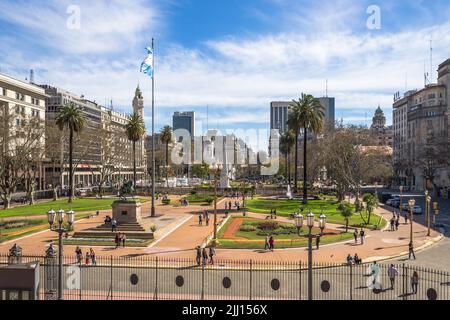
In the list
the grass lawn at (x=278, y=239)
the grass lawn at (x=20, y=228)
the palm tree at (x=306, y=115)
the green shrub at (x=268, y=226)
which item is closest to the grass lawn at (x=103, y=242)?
the grass lawn at (x=20, y=228)

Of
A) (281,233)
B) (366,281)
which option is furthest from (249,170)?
(366,281)

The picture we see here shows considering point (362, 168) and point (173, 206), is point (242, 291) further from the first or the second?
point (362, 168)

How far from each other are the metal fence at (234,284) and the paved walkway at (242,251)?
3504mm

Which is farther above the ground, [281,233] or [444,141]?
[444,141]

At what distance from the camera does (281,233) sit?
39.7 metres

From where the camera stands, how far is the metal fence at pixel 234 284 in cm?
2059

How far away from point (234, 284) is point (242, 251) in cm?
939

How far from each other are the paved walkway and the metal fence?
350cm

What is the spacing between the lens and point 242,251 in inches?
1268

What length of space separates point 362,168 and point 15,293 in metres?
63.5

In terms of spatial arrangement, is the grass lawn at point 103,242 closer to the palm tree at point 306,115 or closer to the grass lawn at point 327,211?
the grass lawn at point 327,211

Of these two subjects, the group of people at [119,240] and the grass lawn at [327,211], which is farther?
the grass lawn at [327,211]

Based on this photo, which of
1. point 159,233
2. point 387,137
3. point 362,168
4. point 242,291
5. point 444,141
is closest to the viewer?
point 242,291

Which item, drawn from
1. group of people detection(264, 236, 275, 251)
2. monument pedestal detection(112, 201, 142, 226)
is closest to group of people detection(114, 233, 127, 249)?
monument pedestal detection(112, 201, 142, 226)
